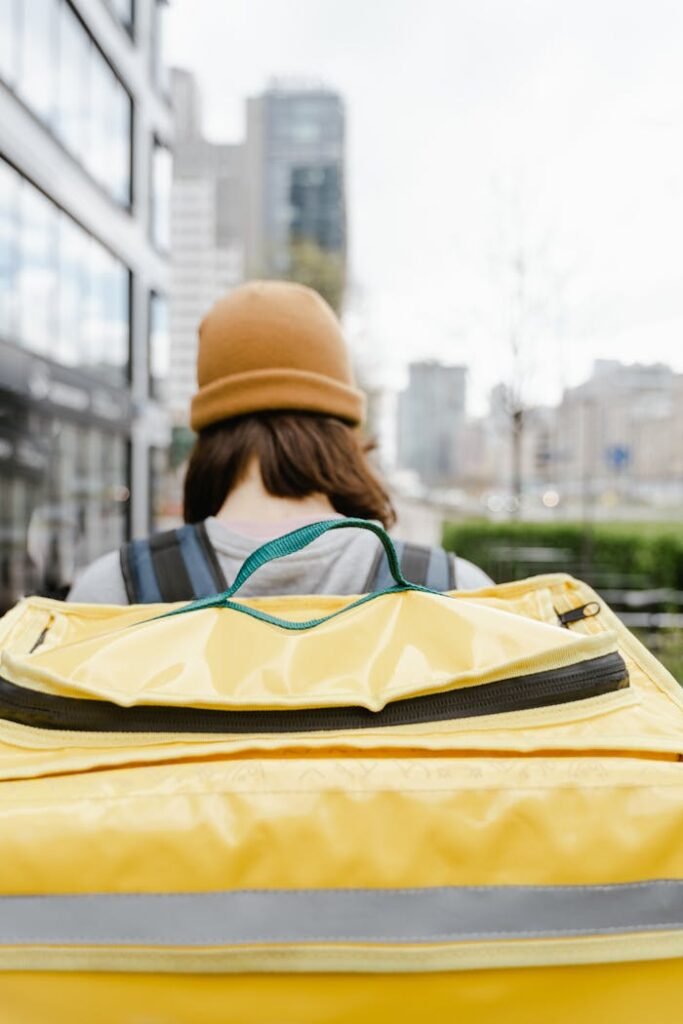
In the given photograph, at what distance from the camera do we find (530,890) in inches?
32.0

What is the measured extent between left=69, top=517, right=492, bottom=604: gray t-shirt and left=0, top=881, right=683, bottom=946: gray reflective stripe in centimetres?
63

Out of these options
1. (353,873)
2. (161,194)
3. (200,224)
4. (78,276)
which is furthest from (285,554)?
(200,224)

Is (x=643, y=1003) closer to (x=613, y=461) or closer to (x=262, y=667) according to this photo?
(x=262, y=667)

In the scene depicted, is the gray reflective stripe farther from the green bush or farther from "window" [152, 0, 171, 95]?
"window" [152, 0, 171, 95]

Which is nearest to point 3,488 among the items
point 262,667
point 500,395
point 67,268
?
point 67,268

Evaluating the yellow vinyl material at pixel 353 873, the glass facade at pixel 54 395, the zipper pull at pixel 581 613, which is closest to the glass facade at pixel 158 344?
the glass facade at pixel 54 395

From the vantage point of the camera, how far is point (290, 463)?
1519mm

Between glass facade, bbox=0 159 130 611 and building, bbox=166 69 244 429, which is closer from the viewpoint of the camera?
glass facade, bbox=0 159 130 611

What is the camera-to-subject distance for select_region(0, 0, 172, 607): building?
11.7 m

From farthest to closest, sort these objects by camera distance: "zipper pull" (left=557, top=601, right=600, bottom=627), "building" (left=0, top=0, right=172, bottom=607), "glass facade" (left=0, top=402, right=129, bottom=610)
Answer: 1. "building" (left=0, top=0, right=172, bottom=607)
2. "glass facade" (left=0, top=402, right=129, bottom=610)
3. "zipper pull" (left=557, top=601, right=600, bottom=627)

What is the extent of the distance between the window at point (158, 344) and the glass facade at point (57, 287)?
1739 mm

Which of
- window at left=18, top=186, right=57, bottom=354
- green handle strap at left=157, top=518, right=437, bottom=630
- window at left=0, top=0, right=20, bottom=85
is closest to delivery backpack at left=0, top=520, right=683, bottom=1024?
green handle strap at left=157, top=518, right=437, bottom=630

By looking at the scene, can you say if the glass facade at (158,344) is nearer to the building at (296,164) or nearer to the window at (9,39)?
the window at (9,39)

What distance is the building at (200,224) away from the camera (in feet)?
294
